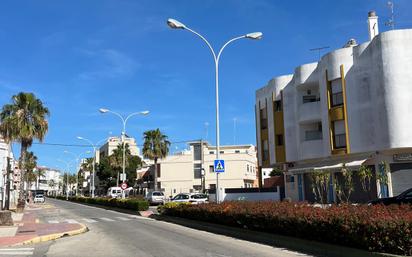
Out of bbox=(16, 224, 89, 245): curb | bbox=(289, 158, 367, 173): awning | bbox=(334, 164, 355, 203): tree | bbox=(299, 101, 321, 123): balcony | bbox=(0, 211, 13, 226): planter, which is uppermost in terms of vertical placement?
bbox=(299, 101, 321, 123): balcony

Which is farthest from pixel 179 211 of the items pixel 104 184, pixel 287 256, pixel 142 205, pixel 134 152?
pixel 134 152

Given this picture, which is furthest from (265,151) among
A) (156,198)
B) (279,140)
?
(156,198)

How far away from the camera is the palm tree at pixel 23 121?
4319 cm

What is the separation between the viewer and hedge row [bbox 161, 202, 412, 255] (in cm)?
1025

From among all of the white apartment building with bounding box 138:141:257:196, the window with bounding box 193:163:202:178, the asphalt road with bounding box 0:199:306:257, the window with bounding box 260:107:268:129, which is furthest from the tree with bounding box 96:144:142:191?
the asphalt road with bounding box 0:199:306:257

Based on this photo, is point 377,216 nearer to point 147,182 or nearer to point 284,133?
point 284,133

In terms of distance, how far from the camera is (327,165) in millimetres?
39812

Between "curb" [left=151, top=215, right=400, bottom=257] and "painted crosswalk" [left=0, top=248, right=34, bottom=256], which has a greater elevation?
"curb" [left=151, top=215, right=400, bottom=257]

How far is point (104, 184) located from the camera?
114875 millimetres

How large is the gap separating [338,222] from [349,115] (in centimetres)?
2721

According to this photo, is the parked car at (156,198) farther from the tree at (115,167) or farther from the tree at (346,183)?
the tree at (115,167)

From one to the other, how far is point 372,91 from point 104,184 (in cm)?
8773

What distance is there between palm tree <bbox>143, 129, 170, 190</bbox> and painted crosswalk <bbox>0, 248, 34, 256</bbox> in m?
58.3

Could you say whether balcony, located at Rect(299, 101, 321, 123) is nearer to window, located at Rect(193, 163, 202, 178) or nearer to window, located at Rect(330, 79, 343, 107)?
window, located at Rect(330, 79, 343, 107)
